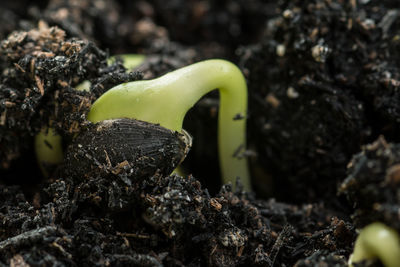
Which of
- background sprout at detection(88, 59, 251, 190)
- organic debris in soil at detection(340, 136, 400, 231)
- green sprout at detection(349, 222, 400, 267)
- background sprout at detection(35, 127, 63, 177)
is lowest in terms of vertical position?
green sprout at detection(349, 222, 400, 267)

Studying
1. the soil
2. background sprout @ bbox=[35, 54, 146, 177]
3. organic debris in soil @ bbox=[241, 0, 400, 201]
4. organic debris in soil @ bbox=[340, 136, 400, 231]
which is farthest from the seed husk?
organic debris in soil @ bbox=[241, 0, 400, 201]

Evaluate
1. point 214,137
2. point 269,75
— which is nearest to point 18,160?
point 214,137

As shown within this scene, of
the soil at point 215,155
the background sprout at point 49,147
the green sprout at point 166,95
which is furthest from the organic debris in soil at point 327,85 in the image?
the background sprout at point 49,147

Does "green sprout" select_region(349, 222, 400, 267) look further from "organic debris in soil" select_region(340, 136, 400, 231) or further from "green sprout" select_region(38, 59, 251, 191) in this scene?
"green sprout" select_region(38, 59, 251, 191)

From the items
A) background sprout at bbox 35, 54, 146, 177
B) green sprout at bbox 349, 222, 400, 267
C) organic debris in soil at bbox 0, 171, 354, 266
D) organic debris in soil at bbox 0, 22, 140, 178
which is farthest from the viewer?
background sprout at bbox 35, 54, 146, 177

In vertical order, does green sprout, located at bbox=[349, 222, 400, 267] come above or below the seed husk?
below

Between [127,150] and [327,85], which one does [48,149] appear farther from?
[327,85]

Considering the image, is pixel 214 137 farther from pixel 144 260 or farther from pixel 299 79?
pixel 144 260

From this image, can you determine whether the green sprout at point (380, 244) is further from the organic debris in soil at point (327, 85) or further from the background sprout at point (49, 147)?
the background sprout at point (49, 147)
